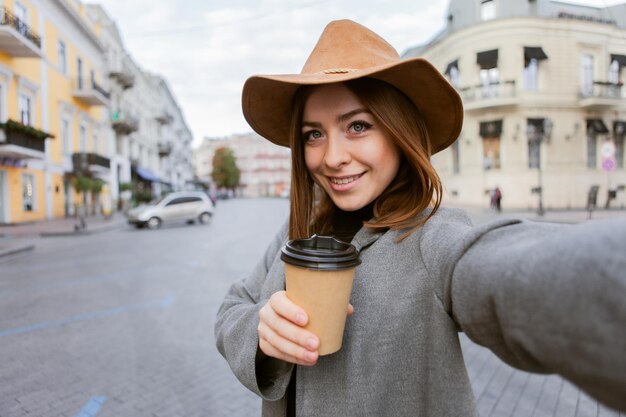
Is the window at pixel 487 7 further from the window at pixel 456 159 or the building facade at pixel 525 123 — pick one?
the window at pixel 456 159

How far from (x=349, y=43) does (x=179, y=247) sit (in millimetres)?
10340

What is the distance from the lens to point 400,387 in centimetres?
92

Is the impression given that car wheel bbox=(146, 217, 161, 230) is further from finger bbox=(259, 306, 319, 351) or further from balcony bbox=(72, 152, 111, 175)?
finger bbox=(259, 306, 319, 351)

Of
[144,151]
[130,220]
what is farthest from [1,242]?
[144,151]

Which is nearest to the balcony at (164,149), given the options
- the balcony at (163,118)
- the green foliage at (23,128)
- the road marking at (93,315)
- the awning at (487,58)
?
the balcony at (163,118)

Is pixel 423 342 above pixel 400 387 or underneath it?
above

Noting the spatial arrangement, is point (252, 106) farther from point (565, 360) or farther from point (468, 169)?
point (468, 169)

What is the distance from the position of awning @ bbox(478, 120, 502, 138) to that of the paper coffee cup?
23242 millimetres

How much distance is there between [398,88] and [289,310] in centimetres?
72

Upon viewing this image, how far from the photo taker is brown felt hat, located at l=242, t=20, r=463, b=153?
103 cm

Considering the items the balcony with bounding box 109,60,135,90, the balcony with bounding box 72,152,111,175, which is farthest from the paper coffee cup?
the balcony with bounding box 109,60,135,90

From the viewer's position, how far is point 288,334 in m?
0.79

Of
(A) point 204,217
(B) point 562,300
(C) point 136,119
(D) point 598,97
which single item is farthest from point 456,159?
(C) point 136,119

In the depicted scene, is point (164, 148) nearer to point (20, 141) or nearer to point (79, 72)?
point (79, 72)
